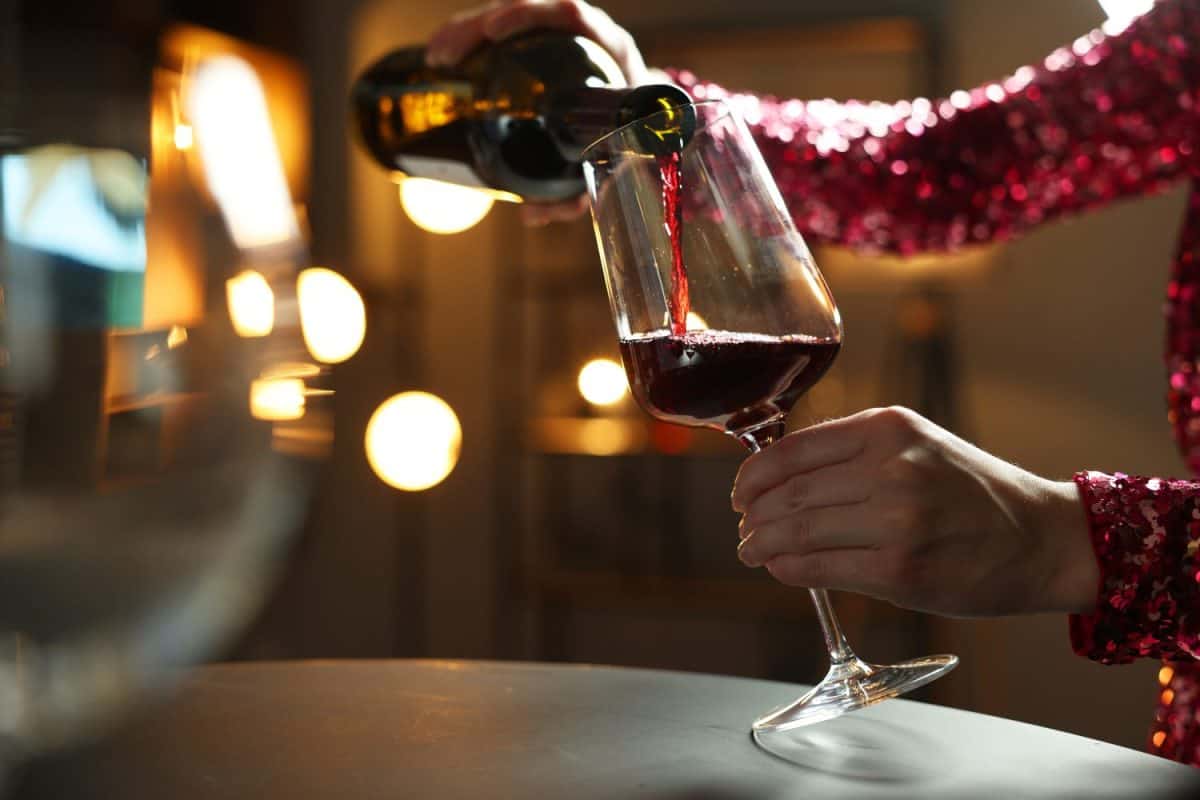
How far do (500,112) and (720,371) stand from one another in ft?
1.09

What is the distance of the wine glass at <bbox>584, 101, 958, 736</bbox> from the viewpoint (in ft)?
1.79

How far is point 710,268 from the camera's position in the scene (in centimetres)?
54

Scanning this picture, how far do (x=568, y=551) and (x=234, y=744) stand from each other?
7.05 feet

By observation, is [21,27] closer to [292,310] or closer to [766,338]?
[292,310]

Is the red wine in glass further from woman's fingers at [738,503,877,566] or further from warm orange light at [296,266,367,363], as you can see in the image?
warm orange light at [296,266,367,363]

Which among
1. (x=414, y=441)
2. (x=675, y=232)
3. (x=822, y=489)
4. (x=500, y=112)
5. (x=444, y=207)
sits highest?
(x=444, y=207)

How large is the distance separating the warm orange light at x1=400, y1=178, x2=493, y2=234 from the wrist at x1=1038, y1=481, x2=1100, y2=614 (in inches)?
88.4

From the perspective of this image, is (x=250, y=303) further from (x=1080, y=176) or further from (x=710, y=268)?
(x=1080, y=176)

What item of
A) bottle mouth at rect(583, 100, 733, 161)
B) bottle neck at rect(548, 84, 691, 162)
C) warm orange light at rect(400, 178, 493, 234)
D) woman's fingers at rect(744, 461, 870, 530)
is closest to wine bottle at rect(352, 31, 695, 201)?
bottle neck at rect(548, 84, 691, 162)

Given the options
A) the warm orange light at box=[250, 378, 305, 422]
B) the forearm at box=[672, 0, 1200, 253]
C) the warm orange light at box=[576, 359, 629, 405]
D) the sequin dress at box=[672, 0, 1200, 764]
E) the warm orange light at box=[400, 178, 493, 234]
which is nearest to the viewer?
the warm orange light at box=[250, 378, 305, 422]

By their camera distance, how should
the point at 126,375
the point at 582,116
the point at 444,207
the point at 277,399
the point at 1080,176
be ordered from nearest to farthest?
the point at 126,375 < the point at 277,399 < the point at 582,116 < the point at 1080,176 < the point at 444,207

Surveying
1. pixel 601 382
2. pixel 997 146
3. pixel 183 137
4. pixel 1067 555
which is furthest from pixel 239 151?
pixel 601 382

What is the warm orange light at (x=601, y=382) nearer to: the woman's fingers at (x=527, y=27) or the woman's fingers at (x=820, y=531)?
the woman's fingers at (x=527, y=27)

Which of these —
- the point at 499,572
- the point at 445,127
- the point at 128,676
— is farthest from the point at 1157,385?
the point at 128,676
